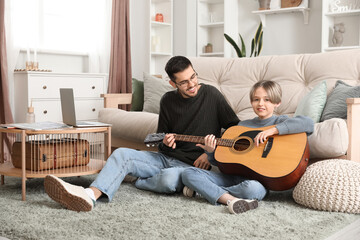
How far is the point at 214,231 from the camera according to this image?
170 cm

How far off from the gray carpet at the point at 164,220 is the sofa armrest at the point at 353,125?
387mm

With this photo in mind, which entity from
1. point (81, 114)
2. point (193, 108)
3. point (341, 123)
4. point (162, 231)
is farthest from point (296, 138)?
point (81, 114)

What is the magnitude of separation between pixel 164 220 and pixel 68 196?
17.9 inches

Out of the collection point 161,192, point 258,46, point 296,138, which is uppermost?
point 258,46

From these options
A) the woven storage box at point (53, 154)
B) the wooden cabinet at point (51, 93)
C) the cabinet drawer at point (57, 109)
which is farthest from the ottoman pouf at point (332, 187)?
the cabinet drawer at point (57, 109)

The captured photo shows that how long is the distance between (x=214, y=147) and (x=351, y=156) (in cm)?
70

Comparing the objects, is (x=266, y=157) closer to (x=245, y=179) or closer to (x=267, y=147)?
(x=267, y=147)

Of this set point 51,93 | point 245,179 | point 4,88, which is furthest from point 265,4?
point 245,179

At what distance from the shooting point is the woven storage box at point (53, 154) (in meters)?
2.36

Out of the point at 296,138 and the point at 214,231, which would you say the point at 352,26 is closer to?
the point at 296,138

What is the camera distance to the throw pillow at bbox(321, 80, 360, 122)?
8.04ft

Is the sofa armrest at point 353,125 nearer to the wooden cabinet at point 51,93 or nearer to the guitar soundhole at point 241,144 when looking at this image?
the guitar soundhole at point 241,144

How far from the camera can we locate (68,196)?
1985 millimetres

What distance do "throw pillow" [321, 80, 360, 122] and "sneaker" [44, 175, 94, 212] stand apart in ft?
4.47
